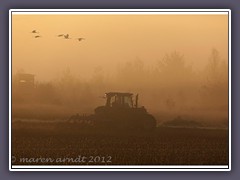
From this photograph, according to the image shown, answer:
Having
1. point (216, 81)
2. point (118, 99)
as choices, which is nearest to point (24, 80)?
point (118, 99)

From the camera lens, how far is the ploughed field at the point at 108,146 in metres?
12.3

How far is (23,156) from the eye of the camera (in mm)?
12297

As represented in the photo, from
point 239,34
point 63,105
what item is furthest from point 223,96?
point 63,105

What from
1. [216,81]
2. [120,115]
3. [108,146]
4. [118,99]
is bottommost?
[108,146]

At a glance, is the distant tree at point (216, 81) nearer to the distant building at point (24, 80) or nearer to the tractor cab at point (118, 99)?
the tractor cab at point (118, 99)

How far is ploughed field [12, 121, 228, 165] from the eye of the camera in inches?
484

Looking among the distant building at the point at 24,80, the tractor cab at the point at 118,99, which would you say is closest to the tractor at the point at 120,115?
the tractor cab at the point at 118,99

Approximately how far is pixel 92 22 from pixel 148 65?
0.58 m

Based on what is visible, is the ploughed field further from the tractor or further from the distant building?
the distant building

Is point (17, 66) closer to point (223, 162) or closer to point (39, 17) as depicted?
point (39, 17)

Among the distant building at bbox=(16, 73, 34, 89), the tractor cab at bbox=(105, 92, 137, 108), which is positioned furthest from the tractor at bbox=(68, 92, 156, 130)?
the distant building at bbox=(16, 73, 34, 89)

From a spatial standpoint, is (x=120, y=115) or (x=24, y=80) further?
(x=120, y=115)

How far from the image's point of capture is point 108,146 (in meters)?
12.3

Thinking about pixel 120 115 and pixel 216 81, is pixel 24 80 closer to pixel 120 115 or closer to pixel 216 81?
pixel 120 115
